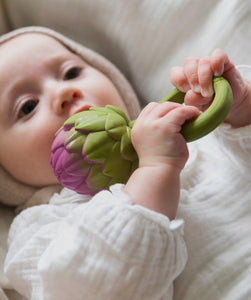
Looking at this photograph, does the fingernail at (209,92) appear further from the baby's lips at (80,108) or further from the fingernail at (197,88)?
the baby's lips at (80,108)

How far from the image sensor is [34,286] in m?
0.76

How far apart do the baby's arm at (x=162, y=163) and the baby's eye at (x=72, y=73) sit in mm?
422

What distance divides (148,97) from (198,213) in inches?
18.6

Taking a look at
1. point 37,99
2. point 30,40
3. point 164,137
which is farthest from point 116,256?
point 30,40

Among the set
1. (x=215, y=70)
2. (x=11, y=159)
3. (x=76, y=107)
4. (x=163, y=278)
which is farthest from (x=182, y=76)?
(x=11, y=159)

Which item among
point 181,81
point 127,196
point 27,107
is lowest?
point 27,107

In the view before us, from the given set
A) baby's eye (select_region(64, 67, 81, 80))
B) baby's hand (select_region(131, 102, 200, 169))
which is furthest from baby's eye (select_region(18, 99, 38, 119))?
baby's hand (select_region(131, 102, 200, 169))

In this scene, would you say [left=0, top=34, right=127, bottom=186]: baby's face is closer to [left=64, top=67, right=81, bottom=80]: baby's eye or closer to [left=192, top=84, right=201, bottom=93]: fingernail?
[left=64, top=67, right=81, bottom=80]: baby's eye

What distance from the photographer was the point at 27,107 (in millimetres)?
961

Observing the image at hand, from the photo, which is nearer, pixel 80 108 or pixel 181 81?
pixel 181 81

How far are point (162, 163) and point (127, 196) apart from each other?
0.24ft

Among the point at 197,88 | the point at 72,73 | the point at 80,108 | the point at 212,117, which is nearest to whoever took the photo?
the point at 212,117

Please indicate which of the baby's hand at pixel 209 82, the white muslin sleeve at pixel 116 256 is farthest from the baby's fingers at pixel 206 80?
the white muslin sleeve at pixel 116 256

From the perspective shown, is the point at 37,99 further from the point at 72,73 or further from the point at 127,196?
the point at 127,196
